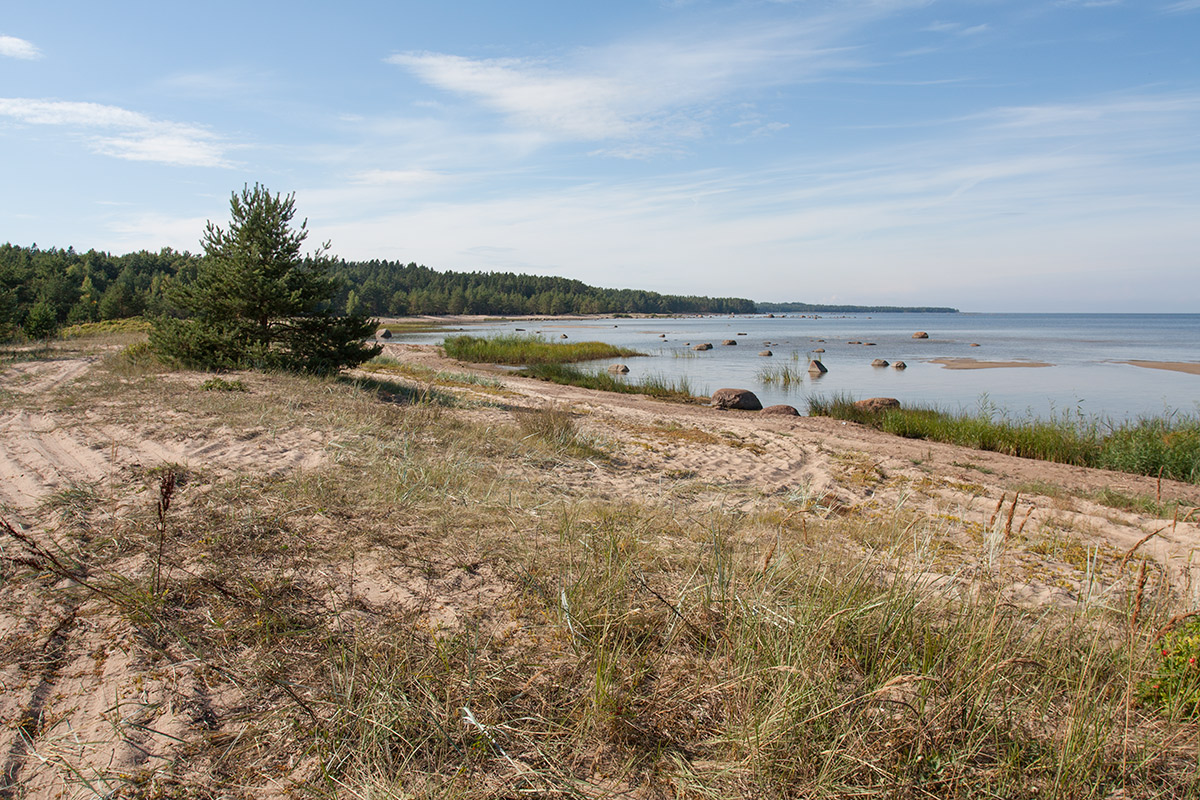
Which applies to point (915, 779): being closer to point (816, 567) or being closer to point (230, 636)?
point (816, 567)

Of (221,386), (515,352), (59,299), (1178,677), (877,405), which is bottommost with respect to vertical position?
(877,405)

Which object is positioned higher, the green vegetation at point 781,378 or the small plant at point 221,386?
the small plant at point 221,386

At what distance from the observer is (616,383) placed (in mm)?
23125

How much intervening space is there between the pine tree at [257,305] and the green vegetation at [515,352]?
18.5 meters

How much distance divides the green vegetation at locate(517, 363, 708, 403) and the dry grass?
16619 mm

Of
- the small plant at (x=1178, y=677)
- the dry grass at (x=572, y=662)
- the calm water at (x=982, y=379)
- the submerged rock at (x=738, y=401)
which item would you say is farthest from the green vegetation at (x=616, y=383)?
the small plant at (x=1178, y=677)

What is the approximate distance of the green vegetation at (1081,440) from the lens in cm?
1108

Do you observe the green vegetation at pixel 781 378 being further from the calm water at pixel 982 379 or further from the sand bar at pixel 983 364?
the sand bar at pixel 983 364

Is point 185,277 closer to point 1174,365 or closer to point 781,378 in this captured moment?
point 781,378

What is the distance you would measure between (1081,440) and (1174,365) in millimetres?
29220

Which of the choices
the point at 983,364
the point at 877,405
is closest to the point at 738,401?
the point at 877,405

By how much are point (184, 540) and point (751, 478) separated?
6767 millimetres

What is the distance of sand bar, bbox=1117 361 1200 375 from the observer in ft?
100

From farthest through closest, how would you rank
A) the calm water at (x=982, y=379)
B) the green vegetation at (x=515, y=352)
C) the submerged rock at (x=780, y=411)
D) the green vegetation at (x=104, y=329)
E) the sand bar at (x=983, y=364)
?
1. the sand bar at (x=983, y=364)
2. the green vegetation at (x=515, y=352)
3. the green vegetation at (x=104, y=329)
4. the calm water at (x=982, y=379)
5. the submerged rock at (x=780, y=411)
